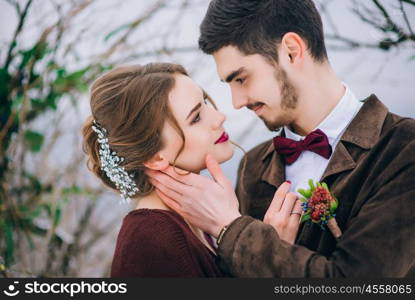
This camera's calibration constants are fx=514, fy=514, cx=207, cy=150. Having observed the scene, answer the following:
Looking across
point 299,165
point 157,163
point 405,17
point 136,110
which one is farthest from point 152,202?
point 405,17

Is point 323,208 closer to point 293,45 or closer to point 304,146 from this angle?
point 304,146

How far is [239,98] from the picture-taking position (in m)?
2.22

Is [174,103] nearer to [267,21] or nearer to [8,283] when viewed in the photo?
[267,21]

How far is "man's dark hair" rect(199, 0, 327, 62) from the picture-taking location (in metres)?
2.18

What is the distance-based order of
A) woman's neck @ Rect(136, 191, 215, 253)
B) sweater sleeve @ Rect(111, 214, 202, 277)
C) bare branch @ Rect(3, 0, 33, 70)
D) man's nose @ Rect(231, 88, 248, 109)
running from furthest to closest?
bare branch @ Rect(3, 0, 33, 70), man's nose @ Rect(231, 88, 248, 109), woman's neck @ Rect(136, 191, 215, 253), sweater sleeve @ Rect(111, 214, 202, 277)

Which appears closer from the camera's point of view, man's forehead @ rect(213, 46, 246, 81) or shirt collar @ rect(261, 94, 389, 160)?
shirt collar @ rect(261, 94, 389, 160)

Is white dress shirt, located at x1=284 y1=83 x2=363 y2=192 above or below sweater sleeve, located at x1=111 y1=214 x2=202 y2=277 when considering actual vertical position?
above

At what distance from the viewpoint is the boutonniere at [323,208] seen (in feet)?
6.21

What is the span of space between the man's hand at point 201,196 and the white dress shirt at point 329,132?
0.37 m

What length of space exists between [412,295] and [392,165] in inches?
21.8

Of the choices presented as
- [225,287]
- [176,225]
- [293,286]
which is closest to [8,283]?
[176,225]

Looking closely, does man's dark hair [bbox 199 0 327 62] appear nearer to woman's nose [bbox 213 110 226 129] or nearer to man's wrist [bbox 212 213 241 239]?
woman's nose [bbox 213 110 226 129]

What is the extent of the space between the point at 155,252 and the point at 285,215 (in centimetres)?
51
